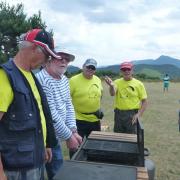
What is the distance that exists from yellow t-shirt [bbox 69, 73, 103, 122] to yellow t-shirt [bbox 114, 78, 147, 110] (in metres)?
1.02

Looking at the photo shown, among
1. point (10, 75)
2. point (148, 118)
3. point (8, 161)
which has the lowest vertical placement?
point (148, 118)

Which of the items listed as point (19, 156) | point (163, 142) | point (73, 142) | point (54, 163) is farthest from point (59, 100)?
point (163, 142)

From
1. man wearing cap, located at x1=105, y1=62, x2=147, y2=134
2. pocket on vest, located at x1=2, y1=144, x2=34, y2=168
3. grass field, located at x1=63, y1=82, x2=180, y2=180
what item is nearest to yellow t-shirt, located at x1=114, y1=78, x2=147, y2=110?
man wearing cap, located at x1=105, y1=62, x2=147, y2=134

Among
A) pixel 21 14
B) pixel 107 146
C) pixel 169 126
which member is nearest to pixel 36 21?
pixel 21 14

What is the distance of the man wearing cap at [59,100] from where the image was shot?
159 inches

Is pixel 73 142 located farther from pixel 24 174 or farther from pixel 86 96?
pixel 86 96

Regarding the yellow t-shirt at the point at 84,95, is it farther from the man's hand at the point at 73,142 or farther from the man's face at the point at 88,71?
the man's hand at the point at 73,142

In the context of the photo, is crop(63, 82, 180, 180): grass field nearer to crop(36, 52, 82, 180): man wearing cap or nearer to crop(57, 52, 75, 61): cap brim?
crop(36, 52, 82, 180): man wearing cap

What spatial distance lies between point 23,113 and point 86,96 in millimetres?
2874

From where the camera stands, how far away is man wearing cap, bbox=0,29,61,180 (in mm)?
2676

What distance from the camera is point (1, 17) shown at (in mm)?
29250

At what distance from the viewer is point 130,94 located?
664 cm

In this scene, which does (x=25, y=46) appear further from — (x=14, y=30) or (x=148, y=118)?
(x=14, y=30)

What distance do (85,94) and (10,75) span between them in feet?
9.62
